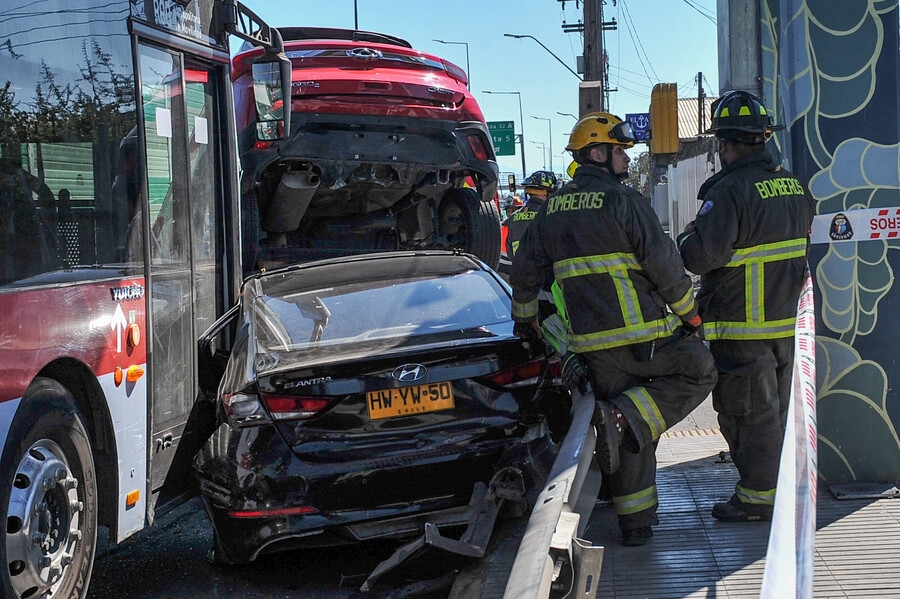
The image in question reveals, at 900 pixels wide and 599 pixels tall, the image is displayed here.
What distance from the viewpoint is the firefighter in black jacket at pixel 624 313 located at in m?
4.30

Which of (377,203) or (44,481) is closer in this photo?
(44,481)

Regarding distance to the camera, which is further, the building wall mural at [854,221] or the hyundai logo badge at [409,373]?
the building wall mural at [854,221]

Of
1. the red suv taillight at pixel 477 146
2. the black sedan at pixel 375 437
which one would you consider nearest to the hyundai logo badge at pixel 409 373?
the black sedan at pixel 375 437

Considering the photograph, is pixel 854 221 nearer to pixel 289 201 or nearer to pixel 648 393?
pixel 648 393

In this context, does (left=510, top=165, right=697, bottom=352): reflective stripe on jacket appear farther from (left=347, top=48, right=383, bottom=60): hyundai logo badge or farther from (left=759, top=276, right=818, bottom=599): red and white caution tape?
(left=347, top=48, right=383, bottom=60): hyundai logo badge

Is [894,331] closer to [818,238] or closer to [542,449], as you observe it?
[818,238]

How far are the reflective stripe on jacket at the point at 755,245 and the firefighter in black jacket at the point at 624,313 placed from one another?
246 mm

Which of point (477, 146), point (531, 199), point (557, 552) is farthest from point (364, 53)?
point (557, 552)

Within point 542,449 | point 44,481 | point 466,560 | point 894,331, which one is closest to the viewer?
point 44,481

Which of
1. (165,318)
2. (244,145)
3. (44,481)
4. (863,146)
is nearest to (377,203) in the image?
(244,145)

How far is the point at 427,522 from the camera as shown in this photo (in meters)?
4.31

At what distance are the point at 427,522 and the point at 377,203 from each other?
198 inches

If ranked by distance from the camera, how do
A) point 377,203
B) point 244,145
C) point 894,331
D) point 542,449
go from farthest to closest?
point 377,203 → point 244,145 → point 894,331 → point 542,449

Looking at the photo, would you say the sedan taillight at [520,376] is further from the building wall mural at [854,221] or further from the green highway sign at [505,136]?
the green highway sign at [505,136]
